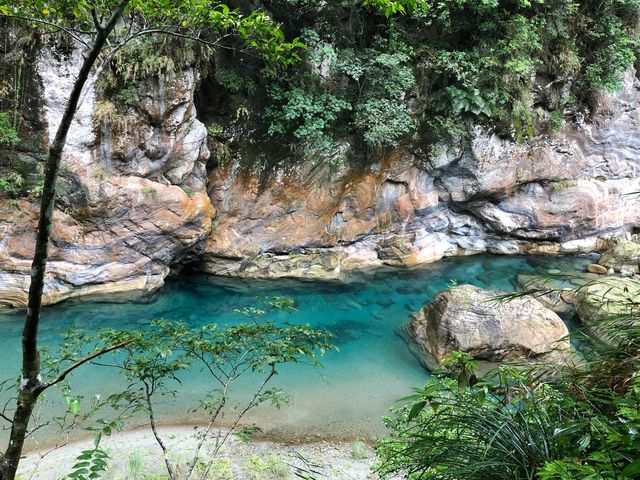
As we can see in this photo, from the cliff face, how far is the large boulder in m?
1.34

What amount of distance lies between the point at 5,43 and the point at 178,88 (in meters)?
2.94

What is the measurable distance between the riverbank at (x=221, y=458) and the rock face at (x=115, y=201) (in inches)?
164

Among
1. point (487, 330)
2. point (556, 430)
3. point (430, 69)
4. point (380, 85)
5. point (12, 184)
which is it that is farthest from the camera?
point (430, 69)

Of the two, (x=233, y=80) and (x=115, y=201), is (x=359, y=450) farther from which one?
(x=233, y=80)

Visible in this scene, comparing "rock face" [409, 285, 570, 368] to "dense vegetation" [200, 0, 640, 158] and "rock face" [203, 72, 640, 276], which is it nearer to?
"rock face" [203, 72, 640, 276]

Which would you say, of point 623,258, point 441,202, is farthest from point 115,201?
point 623,258

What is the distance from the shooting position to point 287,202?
35.0 ft

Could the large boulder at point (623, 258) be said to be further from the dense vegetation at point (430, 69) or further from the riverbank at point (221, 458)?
the riverbank at point (221, 458)

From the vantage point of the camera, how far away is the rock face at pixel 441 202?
10.4 m

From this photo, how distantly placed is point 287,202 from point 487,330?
5.91 meters

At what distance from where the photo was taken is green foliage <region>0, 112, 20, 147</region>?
7094 mm

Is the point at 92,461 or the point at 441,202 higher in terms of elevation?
the point at 441,202

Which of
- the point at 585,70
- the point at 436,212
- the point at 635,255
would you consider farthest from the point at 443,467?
the point at 585,70

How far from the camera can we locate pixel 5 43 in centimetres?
705
